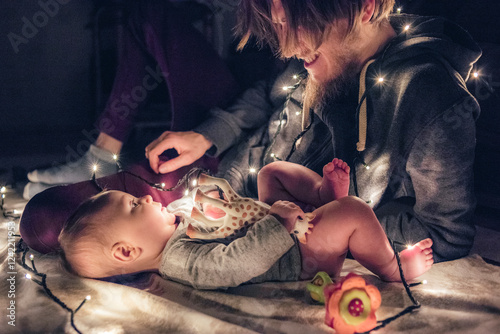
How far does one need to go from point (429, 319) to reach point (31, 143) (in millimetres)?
A: 2241

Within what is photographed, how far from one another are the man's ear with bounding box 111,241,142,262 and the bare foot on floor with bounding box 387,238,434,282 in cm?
70

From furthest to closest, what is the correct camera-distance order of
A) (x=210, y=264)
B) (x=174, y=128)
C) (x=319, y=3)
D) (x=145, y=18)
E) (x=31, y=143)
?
(x=31, y=143), (x=174, y=128), (x=145, y=18), (x=319, y=3), (x=210, y=264)

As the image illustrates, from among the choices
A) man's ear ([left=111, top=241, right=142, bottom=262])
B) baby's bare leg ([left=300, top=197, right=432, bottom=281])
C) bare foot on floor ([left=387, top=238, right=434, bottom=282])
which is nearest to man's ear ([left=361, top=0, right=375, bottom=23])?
baby's bare leg ([left=300, top=197, right=432, bottom=281])

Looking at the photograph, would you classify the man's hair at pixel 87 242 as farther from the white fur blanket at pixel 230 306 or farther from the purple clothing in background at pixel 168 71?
the purple clothing in background at pixel 168 71

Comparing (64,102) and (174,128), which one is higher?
(174,128)

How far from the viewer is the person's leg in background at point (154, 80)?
61.9 inches

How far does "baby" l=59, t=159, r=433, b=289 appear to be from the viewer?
40.7 inches

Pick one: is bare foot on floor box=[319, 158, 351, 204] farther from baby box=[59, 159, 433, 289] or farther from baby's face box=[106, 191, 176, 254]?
baby's face box=[106, 191, 176, 254]

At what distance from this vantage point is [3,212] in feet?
5.31

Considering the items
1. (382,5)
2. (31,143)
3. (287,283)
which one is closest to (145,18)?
(382,5)

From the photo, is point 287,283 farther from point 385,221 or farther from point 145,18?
point 145,18

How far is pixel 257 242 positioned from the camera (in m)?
1.03

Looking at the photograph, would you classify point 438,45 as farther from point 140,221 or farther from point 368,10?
point 140,221

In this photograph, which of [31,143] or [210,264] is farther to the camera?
[31,143]
